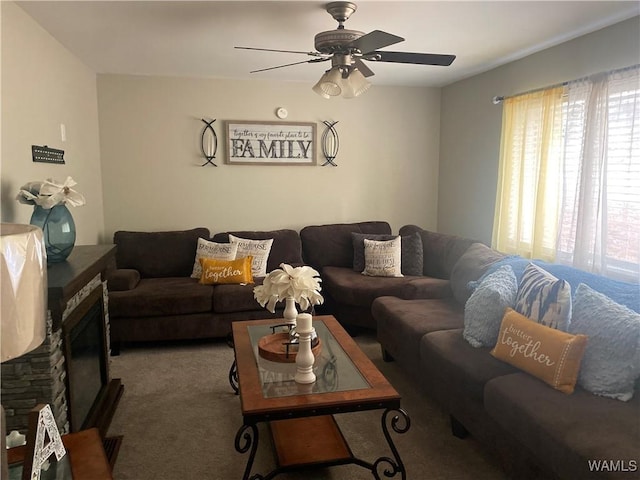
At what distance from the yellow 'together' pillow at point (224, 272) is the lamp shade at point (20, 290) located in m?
3.02

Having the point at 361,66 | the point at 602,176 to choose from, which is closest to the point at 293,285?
the point at 361,66

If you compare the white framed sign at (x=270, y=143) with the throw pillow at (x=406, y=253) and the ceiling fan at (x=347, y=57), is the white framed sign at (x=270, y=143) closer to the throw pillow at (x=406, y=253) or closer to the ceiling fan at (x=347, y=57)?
the throw pillow at (x=406, y=253)

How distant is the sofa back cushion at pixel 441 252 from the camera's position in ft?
13.9

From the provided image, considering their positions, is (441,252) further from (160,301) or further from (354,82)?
(160,301)

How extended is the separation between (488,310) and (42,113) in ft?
9.73

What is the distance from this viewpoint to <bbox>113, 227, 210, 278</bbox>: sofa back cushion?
14.3 ft

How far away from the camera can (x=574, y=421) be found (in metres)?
1.86

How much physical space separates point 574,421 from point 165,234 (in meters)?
3.64

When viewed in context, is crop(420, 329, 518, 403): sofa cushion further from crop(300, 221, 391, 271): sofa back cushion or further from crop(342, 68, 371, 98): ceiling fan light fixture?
crop(300, 221, 391, 271): sofa back cushion

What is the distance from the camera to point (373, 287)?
4051 mm

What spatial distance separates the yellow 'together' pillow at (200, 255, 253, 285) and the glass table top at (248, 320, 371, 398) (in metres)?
1.42

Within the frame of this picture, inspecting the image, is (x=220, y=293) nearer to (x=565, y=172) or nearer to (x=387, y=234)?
(x=387, y=234)

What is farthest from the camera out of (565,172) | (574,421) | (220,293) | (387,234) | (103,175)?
(387,234)

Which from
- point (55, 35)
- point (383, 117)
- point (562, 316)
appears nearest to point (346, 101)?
point (383, 117)
